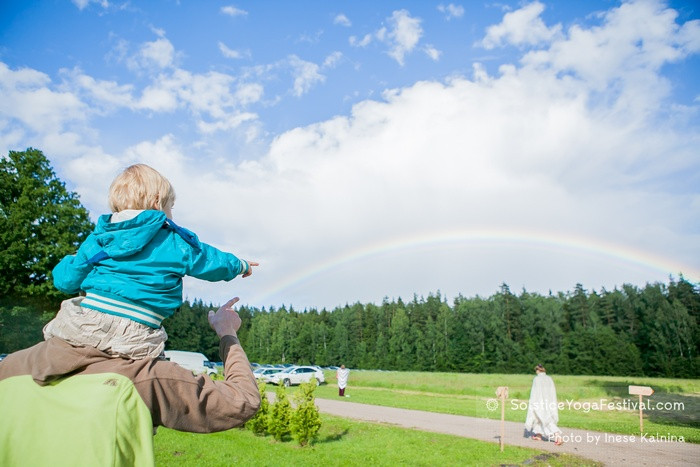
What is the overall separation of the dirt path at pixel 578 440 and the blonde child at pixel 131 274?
11.0 meters

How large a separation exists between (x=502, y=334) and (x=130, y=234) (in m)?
83.8

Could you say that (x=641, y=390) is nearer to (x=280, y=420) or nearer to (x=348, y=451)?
(x=348, y=451)

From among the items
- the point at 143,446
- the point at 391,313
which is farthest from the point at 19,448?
the point at 391,313

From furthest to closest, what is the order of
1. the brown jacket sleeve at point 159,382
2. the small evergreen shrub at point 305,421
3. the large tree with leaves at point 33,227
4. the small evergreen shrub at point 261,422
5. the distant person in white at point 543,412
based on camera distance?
Result: the large tree with leaves at point 33,227 → the distant person in white at point 543,412 → the small evergreen shrub at point 261,422 → the small evergreen shrub at point 305,421 → the brown jacket sleeve at point 159,382

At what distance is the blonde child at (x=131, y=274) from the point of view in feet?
4.20

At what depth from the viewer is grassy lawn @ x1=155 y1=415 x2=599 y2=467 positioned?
8914mm

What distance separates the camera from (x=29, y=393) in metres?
1.09

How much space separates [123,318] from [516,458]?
10442 millimetres

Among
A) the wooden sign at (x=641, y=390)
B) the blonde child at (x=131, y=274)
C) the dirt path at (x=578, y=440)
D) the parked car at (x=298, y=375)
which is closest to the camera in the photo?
the blonde child at (x=131, y=274)

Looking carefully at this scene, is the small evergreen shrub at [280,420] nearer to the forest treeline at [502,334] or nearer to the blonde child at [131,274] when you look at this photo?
the blonde child at [131,274]

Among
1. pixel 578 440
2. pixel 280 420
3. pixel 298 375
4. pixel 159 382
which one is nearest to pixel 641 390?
pixel 578 440

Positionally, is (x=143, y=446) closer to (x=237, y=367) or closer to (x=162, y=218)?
(x=237, y=367)

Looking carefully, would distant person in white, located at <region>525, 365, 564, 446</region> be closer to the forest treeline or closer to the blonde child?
the blonde child

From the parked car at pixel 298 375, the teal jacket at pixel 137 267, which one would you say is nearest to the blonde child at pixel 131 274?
the teal jacket at pixel 137 267
